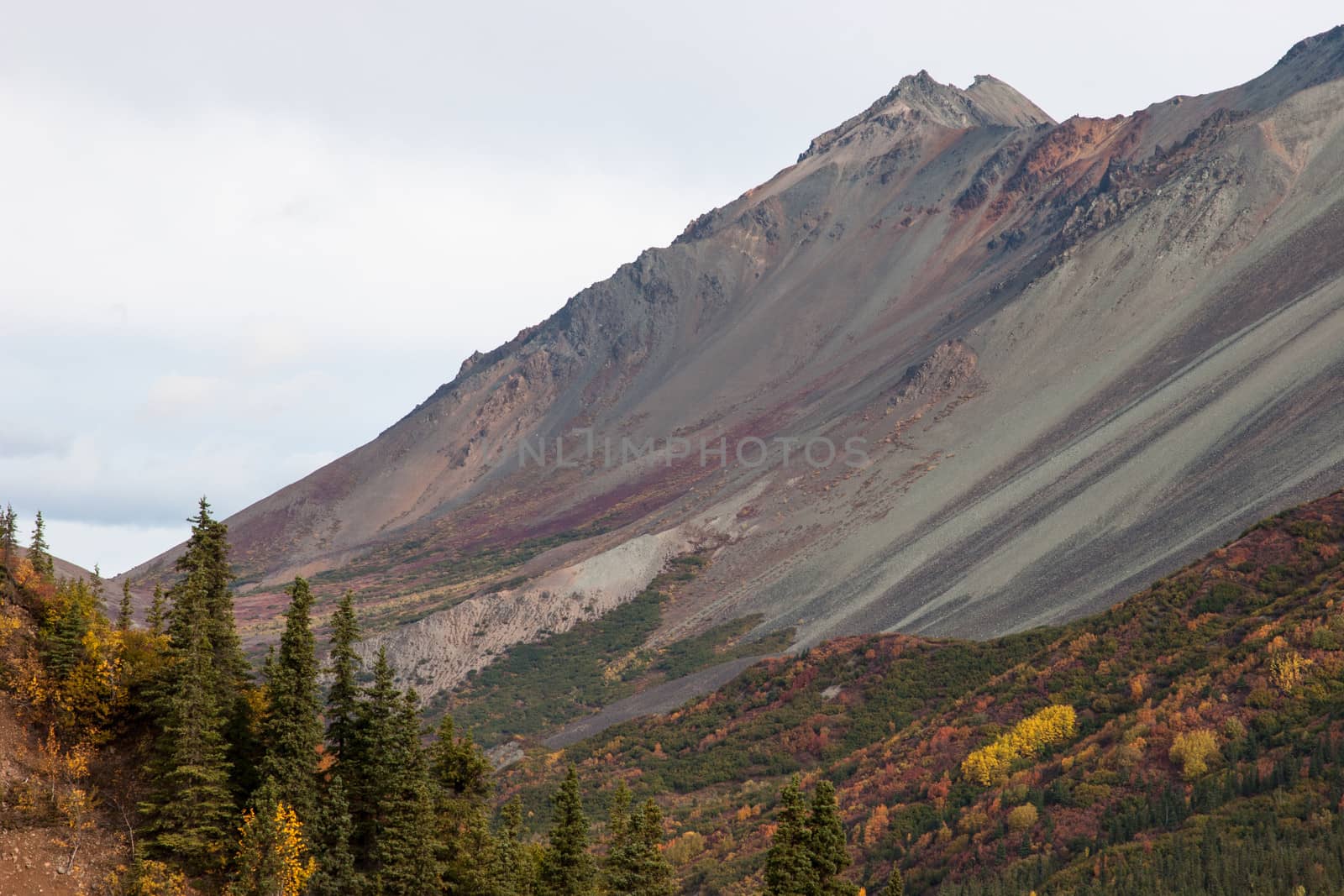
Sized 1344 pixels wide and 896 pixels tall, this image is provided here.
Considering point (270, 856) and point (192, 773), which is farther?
point (192, 773)

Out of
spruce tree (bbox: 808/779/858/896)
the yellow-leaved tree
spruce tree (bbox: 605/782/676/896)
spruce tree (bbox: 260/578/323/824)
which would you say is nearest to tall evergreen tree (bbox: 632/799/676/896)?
spruce tree (bbox: 605/782/676/896)

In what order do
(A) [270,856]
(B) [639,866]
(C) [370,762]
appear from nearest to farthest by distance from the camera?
(A) [270,856] → (B) [639,866] → (C) [370,762]

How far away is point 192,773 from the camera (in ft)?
115

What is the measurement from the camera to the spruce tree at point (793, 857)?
31891 millimetres

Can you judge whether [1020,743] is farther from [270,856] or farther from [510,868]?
[270,856]

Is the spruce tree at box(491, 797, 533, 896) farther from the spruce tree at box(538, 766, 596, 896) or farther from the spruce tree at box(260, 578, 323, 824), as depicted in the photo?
the spruce tree at box(260, 578, 323, 824)

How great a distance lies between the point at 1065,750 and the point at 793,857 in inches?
1823

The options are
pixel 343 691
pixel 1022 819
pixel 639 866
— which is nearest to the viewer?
pixel 639 866

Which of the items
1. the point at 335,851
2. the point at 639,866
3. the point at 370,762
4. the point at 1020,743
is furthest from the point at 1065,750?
the point at 335,851

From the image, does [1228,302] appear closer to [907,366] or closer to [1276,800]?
[907,366]

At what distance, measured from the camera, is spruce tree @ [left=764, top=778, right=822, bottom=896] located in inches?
1256

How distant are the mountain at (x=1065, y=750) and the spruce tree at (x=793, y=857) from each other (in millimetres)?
27816

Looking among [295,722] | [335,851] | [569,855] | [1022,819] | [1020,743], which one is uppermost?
[295,722]

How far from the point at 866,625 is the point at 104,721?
91.1 meters
